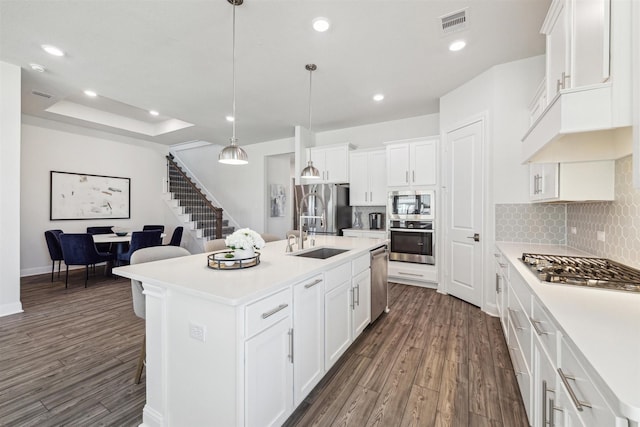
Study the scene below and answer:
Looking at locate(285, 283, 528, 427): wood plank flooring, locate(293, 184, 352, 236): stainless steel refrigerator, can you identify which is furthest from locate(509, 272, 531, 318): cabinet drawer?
locate(293, 184, 352, 236): stainless steel refrigerator

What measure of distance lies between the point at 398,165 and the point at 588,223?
2556mm

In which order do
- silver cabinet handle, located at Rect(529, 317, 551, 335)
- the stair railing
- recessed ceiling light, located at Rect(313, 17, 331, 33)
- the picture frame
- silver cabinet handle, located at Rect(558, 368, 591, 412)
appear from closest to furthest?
silver cabinet handle, located at Rect(558, 368, 591, 412)
silver cabinet handle, located at Rect(529, 317, 551, 335)
recessed ceiling light, located at Rect(313, 17, 331, 33)
the picture frame
the stair railing

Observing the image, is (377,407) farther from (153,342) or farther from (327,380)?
(153,342)

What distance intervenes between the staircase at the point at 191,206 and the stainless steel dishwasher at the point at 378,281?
4.53m

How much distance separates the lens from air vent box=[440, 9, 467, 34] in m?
2.31

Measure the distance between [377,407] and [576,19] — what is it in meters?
2.58

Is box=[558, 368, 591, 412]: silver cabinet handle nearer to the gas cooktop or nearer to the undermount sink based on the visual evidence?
the gas cooktop

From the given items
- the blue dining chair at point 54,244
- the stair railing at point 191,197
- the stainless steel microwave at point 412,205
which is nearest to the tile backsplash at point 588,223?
the stainless steel microwave at point 412,205

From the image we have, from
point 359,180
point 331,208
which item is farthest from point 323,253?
point 359,180

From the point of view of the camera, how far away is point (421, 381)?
80.0 inches

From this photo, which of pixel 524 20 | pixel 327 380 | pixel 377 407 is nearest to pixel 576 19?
pixel 524 20

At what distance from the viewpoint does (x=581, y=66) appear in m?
1.37

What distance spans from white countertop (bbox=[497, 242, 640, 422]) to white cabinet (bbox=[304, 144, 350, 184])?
3.90m

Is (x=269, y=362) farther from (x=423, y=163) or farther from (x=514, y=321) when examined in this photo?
(x=423, y=163)
